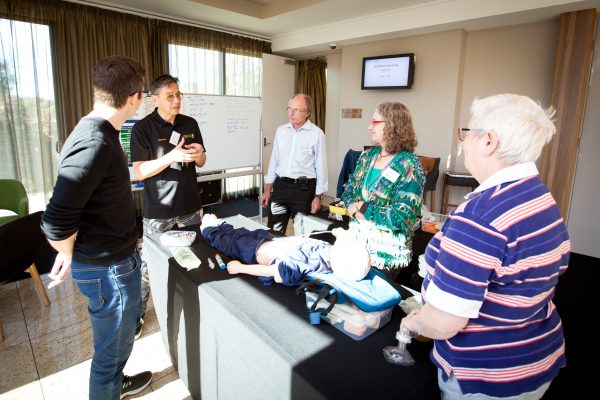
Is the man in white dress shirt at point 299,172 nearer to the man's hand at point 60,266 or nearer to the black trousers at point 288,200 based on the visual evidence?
the black trousers at point 288,200

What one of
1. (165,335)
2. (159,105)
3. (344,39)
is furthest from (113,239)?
(344,39)

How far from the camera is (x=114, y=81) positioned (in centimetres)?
122

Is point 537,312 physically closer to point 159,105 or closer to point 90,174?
point 90,174

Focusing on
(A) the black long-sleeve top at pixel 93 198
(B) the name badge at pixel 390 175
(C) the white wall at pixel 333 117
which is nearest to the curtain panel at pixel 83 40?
(C) the white wall at pixel 333 117

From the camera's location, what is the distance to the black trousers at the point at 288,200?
2.87 metres

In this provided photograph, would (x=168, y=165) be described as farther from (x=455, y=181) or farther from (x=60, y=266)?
(x=455, y=181)

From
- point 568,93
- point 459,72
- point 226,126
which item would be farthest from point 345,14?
point 568,93

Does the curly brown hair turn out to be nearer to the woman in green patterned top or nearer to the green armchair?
the woman in green patterned top

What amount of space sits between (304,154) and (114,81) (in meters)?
1.82

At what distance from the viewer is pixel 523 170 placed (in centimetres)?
80

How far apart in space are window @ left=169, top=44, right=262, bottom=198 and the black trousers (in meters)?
2.84

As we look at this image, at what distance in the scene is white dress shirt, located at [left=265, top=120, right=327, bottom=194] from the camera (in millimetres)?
2904

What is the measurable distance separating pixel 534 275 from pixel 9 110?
474 centimetres

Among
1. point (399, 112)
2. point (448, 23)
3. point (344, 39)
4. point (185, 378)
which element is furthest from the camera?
point (344, 39)
